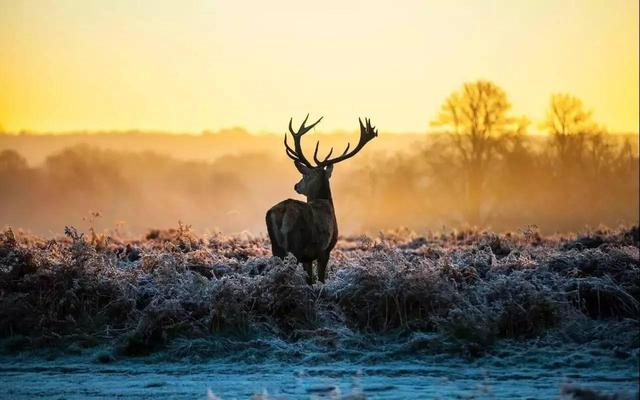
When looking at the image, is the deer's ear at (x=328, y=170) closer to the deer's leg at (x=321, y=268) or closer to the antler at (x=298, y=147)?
the antler at (x=298, y=147)

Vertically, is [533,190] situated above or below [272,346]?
above

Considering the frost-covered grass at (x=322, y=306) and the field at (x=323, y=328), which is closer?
the field at (x=323, y=328)

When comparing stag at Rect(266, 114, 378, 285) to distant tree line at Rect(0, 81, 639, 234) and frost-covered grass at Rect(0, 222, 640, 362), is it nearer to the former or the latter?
frost-covered grass at Rect(0, 222, 640, 362)

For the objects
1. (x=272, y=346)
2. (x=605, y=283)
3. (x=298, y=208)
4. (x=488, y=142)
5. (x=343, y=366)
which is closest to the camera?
(x=343, y=366)

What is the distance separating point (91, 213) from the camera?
19859 mm

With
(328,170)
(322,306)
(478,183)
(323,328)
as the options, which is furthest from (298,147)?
(478,183)

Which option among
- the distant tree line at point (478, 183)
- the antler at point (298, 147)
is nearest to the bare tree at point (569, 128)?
Answer: the distant tree line at point (478, 183)

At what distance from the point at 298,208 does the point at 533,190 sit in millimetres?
34065

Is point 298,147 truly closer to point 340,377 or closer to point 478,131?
point 340,377

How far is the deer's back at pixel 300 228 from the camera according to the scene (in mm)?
14305

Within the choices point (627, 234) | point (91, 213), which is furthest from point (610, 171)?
point (91, 213)

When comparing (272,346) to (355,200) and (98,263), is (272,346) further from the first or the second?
(355,200)

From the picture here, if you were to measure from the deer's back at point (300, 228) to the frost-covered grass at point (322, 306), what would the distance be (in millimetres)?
478

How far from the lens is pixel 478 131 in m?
46.4
